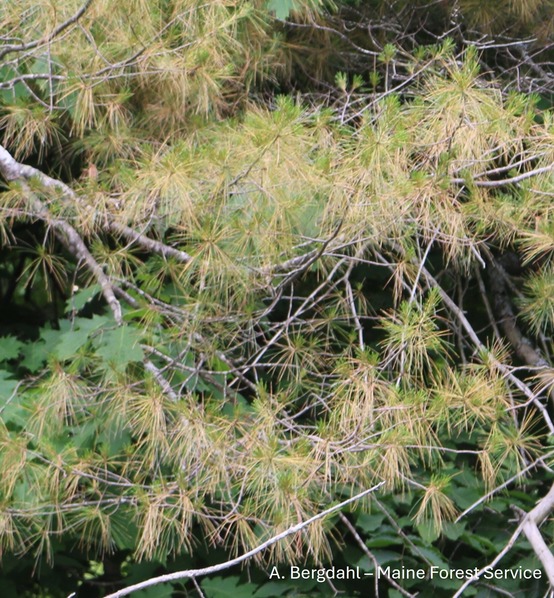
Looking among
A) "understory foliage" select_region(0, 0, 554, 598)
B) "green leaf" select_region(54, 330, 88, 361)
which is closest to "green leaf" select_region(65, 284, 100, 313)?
"understory foliage" select_region(0, 0, 554, 598)

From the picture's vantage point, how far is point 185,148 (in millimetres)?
2111

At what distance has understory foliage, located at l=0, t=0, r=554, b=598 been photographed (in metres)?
1.82

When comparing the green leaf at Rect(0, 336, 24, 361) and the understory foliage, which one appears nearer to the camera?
the understory foliage

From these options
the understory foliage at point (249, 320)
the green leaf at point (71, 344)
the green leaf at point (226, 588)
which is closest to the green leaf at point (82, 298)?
the understory foliage at point (249, 320)

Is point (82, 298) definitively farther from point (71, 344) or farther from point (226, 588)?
point (226, 588)

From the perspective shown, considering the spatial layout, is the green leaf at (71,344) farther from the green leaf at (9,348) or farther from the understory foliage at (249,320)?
the green leaf at (9,348)

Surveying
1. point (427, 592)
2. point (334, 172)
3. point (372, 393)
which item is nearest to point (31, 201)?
point (334, 172)

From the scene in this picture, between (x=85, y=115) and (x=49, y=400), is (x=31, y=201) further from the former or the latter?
(x=49, y=400)

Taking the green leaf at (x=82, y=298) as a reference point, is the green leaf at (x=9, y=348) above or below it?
below

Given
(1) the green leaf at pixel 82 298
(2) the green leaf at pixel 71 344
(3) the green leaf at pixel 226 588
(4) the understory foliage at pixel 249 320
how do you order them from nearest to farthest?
(4) the understory foliage at pixel 249 320 < (2) the green leaf at pixel 71 344 < (3) the green leaf at pixel 226 588 < (1) the green leaf at pixel 82 298

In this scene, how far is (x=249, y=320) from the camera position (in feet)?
6.68

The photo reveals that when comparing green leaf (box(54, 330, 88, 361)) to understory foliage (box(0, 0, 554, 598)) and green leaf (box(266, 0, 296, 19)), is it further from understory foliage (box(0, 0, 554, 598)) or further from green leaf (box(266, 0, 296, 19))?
green leaf (box(266, 0, 296, 19))

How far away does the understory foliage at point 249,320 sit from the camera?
1823 millimetres

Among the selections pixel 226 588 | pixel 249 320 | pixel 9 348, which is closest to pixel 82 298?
pixel 9 348
